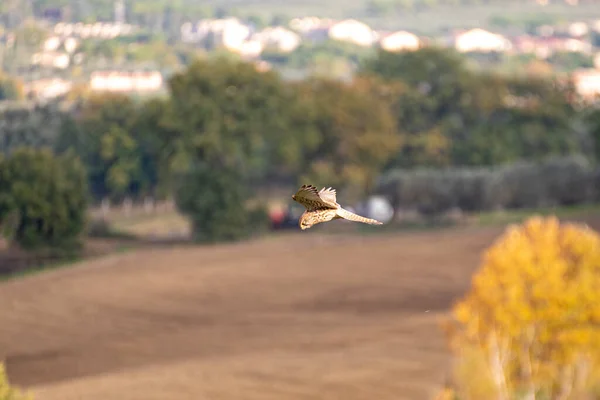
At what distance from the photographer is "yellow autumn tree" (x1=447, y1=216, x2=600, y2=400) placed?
3434 centimetres

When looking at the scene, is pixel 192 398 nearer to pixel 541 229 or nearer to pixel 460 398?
pixel 460 398

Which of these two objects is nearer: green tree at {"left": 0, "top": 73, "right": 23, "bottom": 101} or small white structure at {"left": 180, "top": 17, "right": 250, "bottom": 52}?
green tree at {"left": 0, "top": 73, "right": 23, "bottom": 101}

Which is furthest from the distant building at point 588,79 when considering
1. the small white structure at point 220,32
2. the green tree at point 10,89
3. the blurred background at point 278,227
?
the green tree at point 10,89

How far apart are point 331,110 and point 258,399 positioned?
5479 cm

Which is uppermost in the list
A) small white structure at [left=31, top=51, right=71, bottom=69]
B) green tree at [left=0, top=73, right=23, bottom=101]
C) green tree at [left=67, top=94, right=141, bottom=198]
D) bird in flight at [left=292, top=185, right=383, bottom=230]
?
small white structure at [left=31, top=51, right=71, bottom=69]

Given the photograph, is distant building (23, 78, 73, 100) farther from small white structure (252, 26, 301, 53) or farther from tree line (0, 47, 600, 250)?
small white structure (252, 26, 301, 53)

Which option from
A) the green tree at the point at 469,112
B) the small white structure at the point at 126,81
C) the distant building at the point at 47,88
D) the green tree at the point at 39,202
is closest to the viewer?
the green tree at the point at 39,202

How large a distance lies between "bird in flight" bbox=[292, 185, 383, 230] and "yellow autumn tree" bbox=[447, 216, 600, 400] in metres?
24.2

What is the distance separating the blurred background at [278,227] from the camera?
37656mm

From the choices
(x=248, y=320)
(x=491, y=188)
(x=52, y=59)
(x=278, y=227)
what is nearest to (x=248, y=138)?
(x=278, y=227)

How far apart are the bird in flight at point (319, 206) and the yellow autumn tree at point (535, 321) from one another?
24229 millimetres

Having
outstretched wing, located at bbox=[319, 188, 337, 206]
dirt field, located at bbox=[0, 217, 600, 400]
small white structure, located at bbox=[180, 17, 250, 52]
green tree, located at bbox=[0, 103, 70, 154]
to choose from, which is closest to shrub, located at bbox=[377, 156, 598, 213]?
dirt field, located at bbox=[0, 217, 600, 400]

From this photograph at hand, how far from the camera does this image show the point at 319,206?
9.49 m

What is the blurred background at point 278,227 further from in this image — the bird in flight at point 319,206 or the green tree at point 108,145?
the bird in flight at point 319,206
